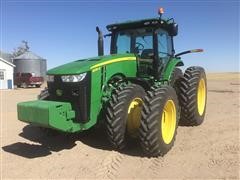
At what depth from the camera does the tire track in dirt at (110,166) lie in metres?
5.46

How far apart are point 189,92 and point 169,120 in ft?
4.72

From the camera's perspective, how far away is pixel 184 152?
6.44 m

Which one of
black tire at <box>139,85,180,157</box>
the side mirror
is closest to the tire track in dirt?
black tire at <box>139,85,180,157</box>

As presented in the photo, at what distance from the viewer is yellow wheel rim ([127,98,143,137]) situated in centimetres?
654

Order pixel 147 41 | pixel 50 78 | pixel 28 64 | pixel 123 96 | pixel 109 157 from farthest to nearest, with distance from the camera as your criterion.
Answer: pixel 28 64 → pixel 147 41 → pixel 50 78 → pixel 123 96 → pixel 109 157

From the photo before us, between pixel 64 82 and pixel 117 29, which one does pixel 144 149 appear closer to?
pixel 64 82

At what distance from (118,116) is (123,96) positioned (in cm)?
37

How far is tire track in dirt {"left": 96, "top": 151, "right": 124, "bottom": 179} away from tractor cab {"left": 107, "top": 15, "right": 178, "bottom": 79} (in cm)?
205

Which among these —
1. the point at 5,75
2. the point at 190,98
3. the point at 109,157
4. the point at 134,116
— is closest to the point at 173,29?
the point at 190,98

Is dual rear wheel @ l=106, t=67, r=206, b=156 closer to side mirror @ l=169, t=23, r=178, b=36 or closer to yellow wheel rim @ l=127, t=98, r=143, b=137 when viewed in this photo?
yellow wheel rim @ l=127, t=98, r=143, b=137

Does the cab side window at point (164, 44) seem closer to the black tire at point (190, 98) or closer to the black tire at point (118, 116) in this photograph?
the black tire at point (190, 98)

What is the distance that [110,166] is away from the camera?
581cm

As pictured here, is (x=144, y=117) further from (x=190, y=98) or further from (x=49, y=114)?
(x=190, y=98)

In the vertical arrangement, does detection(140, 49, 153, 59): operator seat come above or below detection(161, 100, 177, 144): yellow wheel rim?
above
